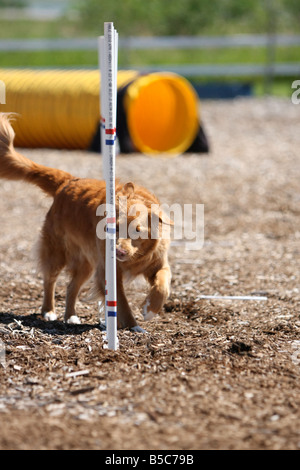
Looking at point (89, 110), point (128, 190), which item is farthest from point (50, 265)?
point (89, 110)

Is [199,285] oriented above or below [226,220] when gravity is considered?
below

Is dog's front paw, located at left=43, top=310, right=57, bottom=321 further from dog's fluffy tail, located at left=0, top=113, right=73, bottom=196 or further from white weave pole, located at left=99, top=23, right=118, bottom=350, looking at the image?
white weave pole, located at left=99, top=23, right=118, bottom=350

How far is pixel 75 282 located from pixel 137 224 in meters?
0.97

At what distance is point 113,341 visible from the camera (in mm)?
4172

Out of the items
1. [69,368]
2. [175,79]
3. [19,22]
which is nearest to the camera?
[69,368]

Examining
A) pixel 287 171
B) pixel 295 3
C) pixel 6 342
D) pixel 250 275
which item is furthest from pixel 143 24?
pixel 6 342

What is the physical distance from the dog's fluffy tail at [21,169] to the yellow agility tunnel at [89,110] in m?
6.32

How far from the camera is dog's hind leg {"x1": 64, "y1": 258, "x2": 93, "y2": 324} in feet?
17.3

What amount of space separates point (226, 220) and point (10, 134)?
3.99 metres

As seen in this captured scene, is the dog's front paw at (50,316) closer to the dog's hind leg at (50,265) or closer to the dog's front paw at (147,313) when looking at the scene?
the dog's hind leg at (50,265)

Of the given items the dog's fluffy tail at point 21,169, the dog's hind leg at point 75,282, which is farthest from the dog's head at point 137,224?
the dog's fluffy tail at point 21,169

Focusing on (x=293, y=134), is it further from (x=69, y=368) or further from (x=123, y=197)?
(x=69, y=368)

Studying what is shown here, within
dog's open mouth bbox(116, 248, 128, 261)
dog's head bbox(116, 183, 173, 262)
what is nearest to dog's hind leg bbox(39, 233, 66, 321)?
dog's head bbox(116, 183, 173, 262)

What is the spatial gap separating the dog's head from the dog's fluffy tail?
868mm
